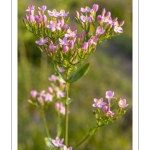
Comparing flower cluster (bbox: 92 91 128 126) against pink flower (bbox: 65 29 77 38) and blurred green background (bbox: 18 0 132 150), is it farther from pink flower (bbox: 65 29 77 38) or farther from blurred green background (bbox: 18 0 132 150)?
blurred green background (bbox: 18 0 132 150)

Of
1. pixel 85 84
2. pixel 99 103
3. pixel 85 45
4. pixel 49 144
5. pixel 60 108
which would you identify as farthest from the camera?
pixel 85 84

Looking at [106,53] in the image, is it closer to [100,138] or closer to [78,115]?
[78,115]

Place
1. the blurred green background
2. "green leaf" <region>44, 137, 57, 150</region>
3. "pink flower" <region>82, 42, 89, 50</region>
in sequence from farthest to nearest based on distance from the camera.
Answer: the blurred green background
"green leaf" <region>44, 137, 57, 150</region>
"pink flower" <region>82, 42, 89, 50</region>

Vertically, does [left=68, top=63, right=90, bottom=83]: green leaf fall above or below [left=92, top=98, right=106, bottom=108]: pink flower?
above

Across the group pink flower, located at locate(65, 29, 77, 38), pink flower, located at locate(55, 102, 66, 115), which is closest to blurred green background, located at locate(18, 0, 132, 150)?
pink flower, located at locate(55, 102, 66, 115)

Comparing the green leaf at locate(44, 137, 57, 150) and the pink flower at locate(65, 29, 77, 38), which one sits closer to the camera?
the pink flower at locate(65, 29, 77, 38)

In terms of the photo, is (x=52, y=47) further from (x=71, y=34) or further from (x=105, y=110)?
(x=105, y=110)

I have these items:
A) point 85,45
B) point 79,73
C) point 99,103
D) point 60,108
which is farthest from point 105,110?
point 60,108
